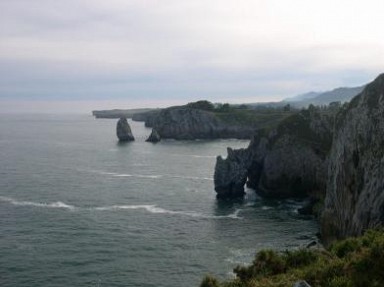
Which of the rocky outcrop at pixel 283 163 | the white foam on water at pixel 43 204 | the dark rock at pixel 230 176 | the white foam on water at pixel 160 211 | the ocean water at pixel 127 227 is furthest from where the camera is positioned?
the rocky outcrop at pixel 283 163

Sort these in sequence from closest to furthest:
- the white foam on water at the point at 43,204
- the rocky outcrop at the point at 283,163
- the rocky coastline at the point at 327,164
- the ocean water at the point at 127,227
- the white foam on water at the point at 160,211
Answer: the rocky coastline at the point at 327,164 < the ocean water at the point at 127,227 < the white foam on water at the point at 160,211 < the white foam on water at the point at 43,204 < the rocky outcrop at the point at 283,163

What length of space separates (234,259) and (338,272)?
3572 cm

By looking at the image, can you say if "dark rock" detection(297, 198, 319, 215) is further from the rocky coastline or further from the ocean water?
the ocean water

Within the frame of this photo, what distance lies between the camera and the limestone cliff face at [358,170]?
56581 mm

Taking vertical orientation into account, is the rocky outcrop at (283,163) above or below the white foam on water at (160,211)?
above

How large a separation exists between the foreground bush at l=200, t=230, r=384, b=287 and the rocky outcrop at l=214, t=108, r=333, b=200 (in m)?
61.9

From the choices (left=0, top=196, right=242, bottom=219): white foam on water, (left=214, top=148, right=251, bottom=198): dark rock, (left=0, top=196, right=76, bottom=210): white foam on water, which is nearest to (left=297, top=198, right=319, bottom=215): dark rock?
(left=0, top=196, right=242, bottom=219): white foam on water

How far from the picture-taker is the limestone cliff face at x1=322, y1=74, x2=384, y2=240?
5658 centimetres

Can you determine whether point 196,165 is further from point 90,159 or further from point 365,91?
point 365,91

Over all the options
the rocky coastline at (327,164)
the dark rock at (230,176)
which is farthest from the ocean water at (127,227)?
the rocky coastline at (327,164)

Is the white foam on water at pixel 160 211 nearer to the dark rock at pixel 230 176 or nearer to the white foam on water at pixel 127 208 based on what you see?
the white foam on water at pixel 127 208

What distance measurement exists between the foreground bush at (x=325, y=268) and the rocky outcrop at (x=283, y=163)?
61908mm

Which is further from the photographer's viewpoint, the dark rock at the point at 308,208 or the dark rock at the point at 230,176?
the dark rock at the point at 230,176

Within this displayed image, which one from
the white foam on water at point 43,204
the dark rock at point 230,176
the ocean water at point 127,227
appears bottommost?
the ocean water at point 127,227
